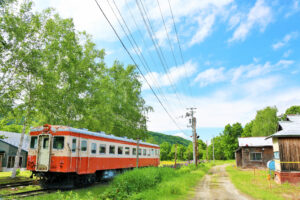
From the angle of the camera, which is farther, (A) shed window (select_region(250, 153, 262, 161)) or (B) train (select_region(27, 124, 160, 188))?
(A) shed window (select_region(250, 153, 262, 161))

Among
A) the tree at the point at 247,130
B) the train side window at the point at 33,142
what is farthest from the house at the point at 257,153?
the tree at the point at 247,130

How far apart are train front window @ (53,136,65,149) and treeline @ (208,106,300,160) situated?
3690cm

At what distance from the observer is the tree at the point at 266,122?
50.4 m

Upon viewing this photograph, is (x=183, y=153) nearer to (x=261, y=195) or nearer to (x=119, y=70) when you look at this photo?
(x=119, y=70)

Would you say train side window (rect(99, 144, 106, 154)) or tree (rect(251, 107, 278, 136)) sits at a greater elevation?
tree (rect(251, 107, 278, 136))

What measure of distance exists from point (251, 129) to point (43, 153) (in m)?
59.2

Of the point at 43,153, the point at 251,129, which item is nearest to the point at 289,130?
the point at 43,153

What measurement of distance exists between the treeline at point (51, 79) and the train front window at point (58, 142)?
5.79 m

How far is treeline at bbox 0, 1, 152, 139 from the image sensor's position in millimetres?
16672

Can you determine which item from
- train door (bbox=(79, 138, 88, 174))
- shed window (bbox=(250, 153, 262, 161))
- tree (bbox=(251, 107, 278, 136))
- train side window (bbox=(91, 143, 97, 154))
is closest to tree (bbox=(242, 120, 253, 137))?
tree (bbox=(251, 107, 278, 136))

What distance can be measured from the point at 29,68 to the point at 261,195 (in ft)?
58.4

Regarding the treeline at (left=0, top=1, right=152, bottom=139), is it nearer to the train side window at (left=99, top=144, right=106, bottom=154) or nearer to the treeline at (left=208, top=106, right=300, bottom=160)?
the train side window at (left=99, top=144, right=106, bottom=154)

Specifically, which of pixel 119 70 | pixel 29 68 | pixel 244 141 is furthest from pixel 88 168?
pixel 244 141

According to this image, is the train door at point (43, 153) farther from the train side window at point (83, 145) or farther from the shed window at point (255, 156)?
the shed window at point (255, 156)
